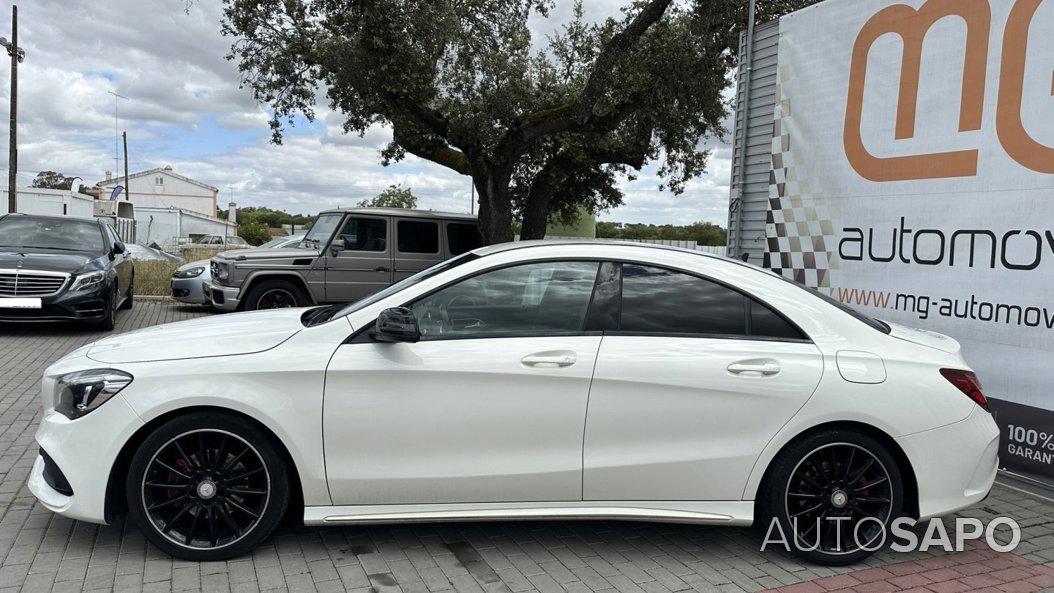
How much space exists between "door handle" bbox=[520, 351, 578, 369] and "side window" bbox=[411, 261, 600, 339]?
13 cm

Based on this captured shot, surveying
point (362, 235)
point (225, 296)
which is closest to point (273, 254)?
point (225, 296)

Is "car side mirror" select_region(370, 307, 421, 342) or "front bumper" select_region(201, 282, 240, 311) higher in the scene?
"car side mirror" select_region(370, 307, 421, 342)

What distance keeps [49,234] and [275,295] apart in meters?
3.24

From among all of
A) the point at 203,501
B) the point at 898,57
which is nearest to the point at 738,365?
the point at 203,501

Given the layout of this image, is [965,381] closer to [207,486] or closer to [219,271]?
[207,486]

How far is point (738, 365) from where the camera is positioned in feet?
11.8

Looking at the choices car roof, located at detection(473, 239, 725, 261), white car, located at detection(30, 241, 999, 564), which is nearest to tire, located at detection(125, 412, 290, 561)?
white car, located at detection(30, 241, 999, 564)

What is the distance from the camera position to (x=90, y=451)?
3.36m

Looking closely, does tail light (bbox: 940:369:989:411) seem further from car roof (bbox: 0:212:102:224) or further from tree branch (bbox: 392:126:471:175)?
tree branch (bbox: 392:126:471:175)

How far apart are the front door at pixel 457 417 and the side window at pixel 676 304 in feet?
0.94

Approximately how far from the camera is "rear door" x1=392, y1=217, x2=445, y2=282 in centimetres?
1164

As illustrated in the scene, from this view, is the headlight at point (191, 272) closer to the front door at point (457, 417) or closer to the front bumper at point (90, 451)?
the front bumper at point (90, 451)

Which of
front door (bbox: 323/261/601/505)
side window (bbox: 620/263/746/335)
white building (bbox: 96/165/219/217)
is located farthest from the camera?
white building (bbox: 96/165/219/217)

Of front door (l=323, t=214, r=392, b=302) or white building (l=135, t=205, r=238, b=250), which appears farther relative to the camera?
white building (l=135, t=205, r=238, b=250)
